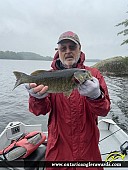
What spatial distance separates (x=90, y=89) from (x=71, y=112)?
48 centimetres

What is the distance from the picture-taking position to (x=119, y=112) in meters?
14.5

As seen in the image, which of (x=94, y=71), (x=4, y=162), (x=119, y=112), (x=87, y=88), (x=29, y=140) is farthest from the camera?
(x=119, y=112)

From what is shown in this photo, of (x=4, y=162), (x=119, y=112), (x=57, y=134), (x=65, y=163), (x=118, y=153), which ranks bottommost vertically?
(x=119, y=112)

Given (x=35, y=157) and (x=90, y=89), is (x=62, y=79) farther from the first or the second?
(x=35, y=157)

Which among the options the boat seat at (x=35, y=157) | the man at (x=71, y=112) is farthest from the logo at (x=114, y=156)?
the man at (x=71, y=112)

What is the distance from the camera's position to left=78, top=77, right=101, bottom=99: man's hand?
2598mm

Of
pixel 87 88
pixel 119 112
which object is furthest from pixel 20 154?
pixel 119 112

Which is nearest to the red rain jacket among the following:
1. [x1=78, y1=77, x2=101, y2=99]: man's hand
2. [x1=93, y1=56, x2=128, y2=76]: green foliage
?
[x1=78, y1=77, x2=101, y2=99]: man's hand

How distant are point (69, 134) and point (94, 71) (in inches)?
40.0

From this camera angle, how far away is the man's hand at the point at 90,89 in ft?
8.52

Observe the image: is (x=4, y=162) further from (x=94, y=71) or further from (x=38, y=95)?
(x=94, y=71)

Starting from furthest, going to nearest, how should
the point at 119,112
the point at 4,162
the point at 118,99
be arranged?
1. the point at 118,99
2. the point at 119,112
3. the point at 4,162

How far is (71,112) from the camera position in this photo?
9.30 feet

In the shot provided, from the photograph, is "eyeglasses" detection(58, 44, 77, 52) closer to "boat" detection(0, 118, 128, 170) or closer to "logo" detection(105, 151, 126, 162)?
"boat" detection(0, 118, 128, 170)
